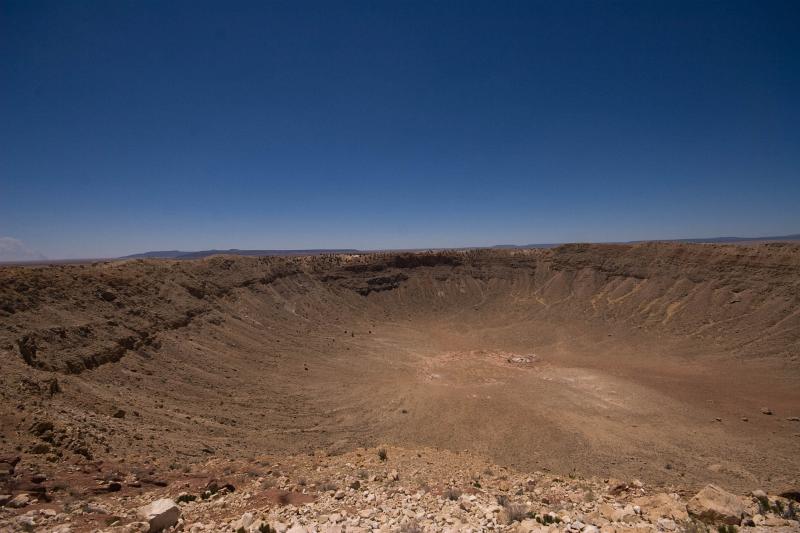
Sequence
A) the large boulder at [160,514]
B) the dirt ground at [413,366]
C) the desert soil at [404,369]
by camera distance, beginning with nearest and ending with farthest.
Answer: the large boulder at [160,514] < the desert soil at [404,369] < the dirt ground at [413,366]

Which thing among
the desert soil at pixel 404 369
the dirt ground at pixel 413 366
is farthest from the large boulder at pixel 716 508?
the dirt ground at pixel 413 366

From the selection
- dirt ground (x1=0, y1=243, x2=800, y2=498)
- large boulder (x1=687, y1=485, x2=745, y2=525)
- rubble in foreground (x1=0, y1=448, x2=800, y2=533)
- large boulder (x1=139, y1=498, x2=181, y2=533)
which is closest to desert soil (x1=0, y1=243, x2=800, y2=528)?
dirt ground (x1=0, y1=243, x2=800, y2=498)

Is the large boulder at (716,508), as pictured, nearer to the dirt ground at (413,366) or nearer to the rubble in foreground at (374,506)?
the rubble in foreground at (374,506)

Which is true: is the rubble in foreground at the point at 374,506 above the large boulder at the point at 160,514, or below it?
below

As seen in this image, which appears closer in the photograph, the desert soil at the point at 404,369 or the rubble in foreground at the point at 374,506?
the rubble in foreground at the point at 374,506

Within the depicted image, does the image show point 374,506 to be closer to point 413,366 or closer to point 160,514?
point 160,514

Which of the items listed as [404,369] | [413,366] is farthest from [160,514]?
[413,366]

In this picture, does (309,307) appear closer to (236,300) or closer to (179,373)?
(236,300)
